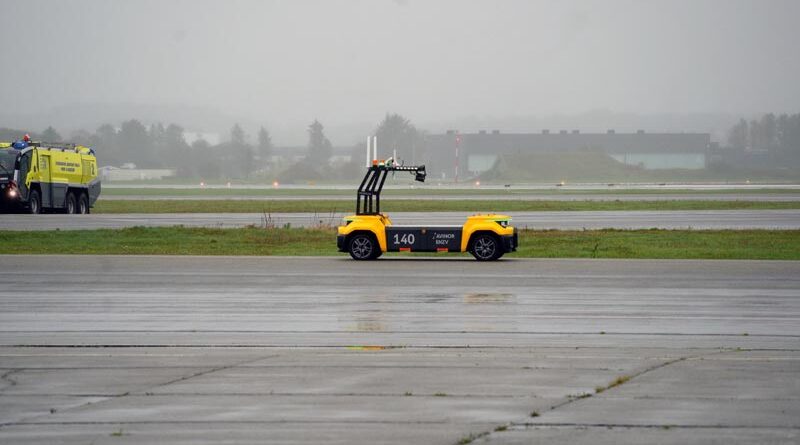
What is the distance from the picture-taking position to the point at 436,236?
26.8m

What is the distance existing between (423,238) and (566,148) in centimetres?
17226

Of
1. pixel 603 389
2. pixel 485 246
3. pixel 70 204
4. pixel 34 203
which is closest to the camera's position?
pixel 603 389

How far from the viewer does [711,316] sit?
55.4 feet

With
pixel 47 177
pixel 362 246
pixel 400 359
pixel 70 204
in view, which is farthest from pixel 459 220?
pixel 400 359

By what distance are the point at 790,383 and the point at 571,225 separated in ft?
105

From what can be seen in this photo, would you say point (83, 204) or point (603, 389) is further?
point (83, 204)

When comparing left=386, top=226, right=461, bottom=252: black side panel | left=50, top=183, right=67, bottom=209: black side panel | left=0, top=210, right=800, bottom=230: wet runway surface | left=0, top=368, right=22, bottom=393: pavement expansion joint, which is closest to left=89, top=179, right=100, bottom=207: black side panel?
left=50, top=183, right=67, bottom=209: black side panel

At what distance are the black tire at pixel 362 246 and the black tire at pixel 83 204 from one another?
105 feet

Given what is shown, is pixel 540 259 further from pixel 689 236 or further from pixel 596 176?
pixel 596 176

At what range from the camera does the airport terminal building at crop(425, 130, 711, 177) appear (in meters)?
186

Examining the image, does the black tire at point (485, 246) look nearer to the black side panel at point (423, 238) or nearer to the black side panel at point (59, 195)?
the black side panel at point (423, 238)

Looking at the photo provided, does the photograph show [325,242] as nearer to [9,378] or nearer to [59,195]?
[9,378]

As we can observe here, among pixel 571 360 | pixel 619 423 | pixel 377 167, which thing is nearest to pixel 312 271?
pixel 377 167

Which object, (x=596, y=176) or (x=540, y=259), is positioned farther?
(x=596, y=176)
